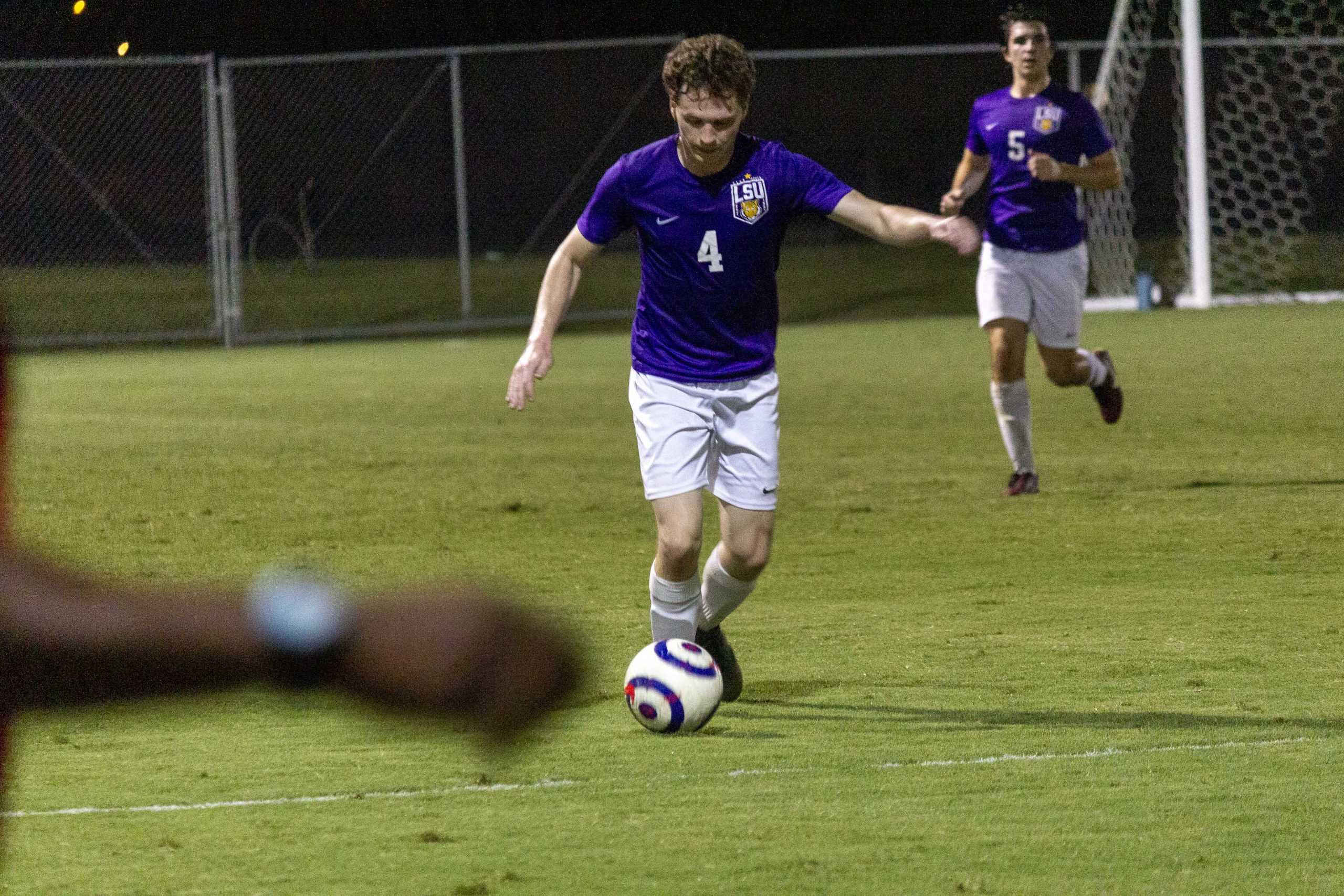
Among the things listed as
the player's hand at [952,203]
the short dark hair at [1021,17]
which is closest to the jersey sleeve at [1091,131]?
the short dark hair at [1021,17]

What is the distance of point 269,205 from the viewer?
89.6ft

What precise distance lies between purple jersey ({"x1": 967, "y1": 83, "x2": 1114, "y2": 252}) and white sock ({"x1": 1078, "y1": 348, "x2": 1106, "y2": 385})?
703mm

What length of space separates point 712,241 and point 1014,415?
4491mm

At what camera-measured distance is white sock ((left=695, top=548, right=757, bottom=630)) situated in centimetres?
586

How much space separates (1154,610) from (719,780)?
8.75 ft

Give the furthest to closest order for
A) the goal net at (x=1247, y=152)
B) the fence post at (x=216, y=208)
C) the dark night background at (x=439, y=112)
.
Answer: the dark night background at (x=439, y=112)
the goal net at (x=1247, y=152)
the fence post at (x=216, y=208)

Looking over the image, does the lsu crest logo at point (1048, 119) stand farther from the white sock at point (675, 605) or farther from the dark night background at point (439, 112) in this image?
the dark night background at point (439, 112)

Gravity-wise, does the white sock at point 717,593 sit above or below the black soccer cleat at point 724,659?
above

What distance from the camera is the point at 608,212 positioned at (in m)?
5.87

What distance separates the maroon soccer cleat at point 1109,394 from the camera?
1072 centimetres

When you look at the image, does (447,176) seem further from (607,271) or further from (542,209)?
(607,271)

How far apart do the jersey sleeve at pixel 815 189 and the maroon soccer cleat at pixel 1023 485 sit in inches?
178

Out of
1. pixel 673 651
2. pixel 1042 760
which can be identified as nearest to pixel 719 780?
pixel 673 651

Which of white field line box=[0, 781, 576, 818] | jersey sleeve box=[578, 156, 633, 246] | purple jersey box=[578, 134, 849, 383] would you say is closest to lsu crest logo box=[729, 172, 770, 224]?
purple jersey box=[578, 134, 849, 383]
